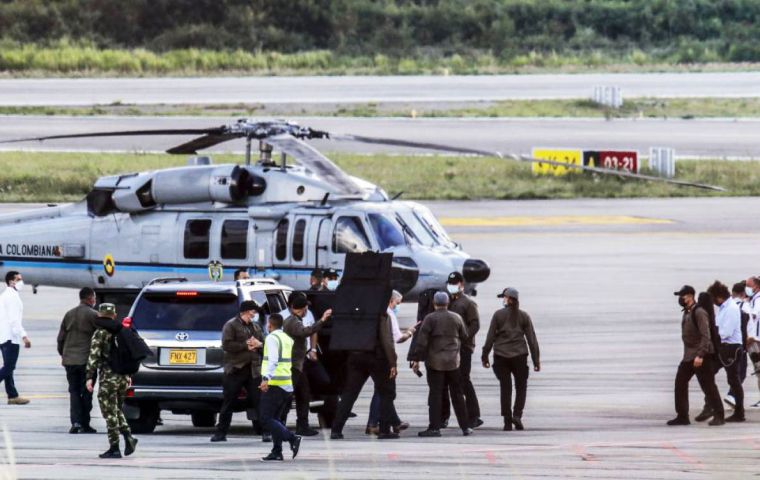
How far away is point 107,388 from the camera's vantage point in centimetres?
1493

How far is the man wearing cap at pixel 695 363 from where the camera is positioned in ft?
56.5

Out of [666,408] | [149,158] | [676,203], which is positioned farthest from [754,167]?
[666,408]

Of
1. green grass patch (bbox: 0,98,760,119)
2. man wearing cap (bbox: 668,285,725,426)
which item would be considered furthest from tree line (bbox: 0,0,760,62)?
man wearing cap (bbox: 668,285,725,426)

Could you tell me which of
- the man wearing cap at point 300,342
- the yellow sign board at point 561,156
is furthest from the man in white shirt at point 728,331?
the yellow sign board at point 561,156

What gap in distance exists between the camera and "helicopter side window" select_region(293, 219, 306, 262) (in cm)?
2506

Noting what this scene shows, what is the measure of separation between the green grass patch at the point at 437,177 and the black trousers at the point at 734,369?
27.7 meters

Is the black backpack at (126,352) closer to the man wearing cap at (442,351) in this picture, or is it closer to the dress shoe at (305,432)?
the dress shoe at (305,432)

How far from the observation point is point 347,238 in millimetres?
24875

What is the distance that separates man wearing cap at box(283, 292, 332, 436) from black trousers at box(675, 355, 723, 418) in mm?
3952

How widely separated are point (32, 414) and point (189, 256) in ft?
25.2

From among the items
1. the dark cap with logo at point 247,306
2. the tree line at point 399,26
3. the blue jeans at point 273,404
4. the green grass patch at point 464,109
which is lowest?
the blue jeans at point 273,404

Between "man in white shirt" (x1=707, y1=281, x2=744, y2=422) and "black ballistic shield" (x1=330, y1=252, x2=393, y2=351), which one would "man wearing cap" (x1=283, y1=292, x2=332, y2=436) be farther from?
"man in white shirt" (x1=707, y1=281, x2=744, y2=422)

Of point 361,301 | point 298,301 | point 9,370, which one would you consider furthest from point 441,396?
point 9,370

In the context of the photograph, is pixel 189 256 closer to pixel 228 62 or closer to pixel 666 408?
pixel 666 408
